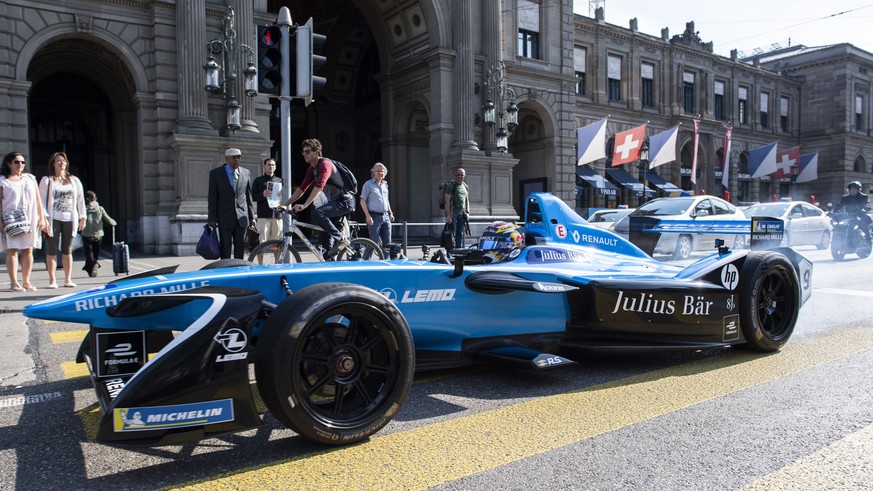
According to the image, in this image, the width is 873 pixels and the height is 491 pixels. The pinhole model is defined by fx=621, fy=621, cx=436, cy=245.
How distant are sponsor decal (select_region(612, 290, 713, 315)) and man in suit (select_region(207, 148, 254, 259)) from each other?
542cm

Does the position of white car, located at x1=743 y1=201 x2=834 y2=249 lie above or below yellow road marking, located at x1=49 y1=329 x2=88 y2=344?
above

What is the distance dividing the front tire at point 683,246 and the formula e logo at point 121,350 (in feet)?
39.8

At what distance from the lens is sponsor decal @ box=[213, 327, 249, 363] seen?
2.52 m

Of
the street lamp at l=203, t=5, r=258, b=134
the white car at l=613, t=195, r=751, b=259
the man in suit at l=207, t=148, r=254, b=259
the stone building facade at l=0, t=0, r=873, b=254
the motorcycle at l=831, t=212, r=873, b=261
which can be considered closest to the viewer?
the man in suit at l=207, t=148, r=254, b=259

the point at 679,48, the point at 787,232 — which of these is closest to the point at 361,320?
the point at 787,232

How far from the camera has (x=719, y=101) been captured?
43156 millimetres

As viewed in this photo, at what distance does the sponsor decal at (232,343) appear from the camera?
252 centimetres

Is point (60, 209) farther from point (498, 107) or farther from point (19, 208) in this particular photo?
point (498, 107)

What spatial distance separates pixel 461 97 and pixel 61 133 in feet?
50.4

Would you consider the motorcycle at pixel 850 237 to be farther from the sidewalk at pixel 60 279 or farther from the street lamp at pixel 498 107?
the sidewalk at pixel 60 279

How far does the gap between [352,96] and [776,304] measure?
2544 cm

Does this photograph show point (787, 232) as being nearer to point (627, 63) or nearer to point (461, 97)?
point (461, 97)

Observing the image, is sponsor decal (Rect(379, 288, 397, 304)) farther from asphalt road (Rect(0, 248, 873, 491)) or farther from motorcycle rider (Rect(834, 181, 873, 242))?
motorcycle rider (Rect(834, 181, 873, 242))

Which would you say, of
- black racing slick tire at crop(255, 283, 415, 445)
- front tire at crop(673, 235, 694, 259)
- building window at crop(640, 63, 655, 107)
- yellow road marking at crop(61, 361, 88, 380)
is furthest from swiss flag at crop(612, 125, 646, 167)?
black racing slick tire at crop(255, 283, 415, 445)
